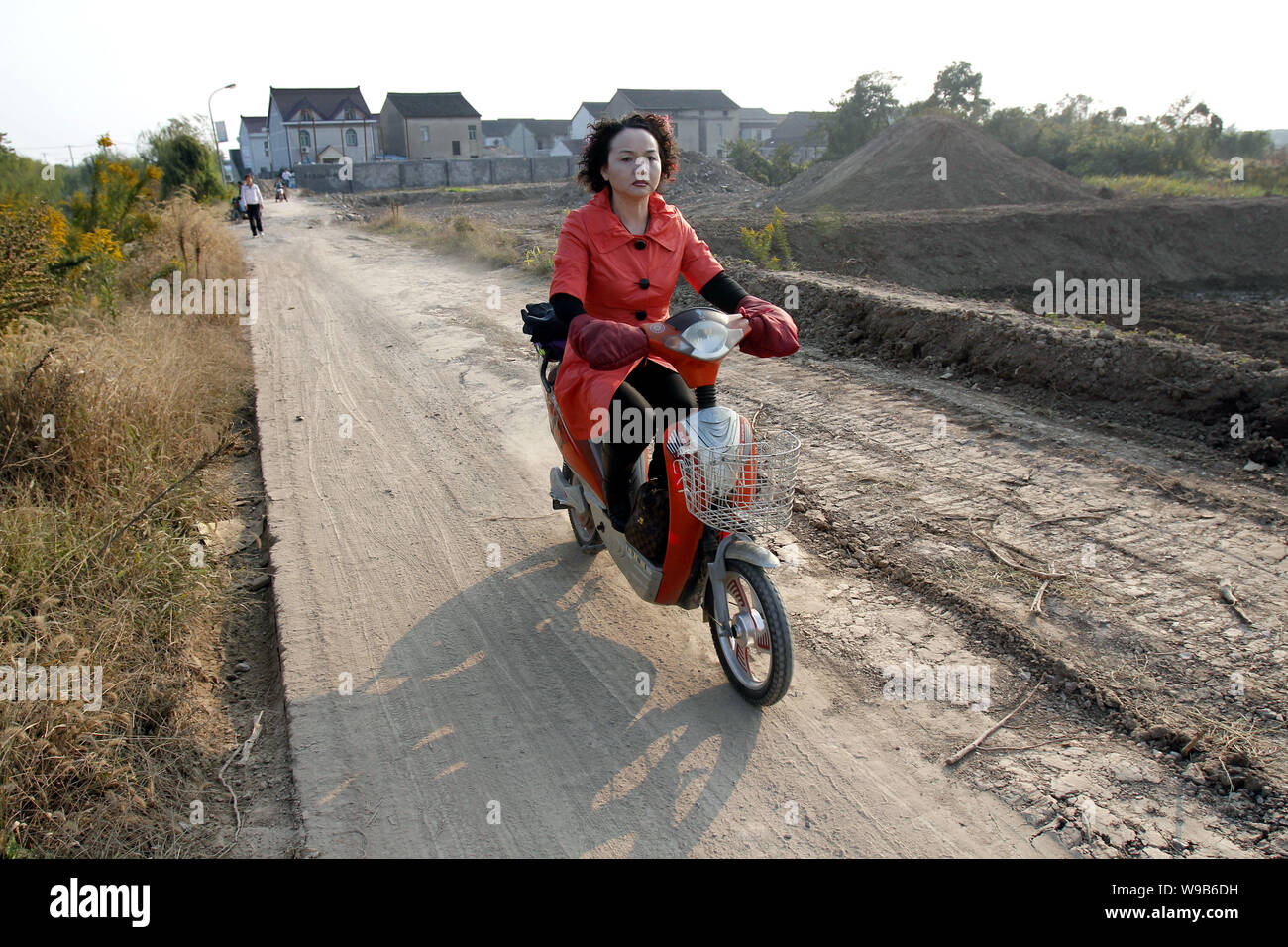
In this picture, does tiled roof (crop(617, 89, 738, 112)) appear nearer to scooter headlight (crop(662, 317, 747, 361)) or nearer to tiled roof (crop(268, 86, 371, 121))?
tiled roof (crop(268, 86, 371, 121))

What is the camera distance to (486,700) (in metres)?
3.57

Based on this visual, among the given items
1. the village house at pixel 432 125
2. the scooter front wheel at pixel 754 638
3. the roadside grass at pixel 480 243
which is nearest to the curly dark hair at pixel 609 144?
the scooter front wheel at pixel 754 638

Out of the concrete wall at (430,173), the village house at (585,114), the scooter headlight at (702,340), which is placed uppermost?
the village house at (585,114)

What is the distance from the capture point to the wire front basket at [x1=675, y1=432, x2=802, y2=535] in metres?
3.15

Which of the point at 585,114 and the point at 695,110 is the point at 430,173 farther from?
the point at 585,114

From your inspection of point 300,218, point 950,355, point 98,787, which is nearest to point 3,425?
point 98,787

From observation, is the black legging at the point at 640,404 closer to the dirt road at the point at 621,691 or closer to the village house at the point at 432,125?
the dirt road at the point at 621,691

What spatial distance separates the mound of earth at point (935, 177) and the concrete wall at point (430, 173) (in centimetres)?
2646

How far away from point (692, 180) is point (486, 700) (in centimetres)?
3028

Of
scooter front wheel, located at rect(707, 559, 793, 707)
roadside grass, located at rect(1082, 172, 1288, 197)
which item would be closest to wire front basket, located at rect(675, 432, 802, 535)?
scooter front wheel, located at rect(707, 559, 793, 707)

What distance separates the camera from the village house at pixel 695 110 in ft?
225

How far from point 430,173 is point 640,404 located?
48410mm

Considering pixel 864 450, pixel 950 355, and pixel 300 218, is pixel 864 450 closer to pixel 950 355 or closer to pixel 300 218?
pixel 950 355

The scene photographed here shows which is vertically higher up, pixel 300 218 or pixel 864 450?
pixel 300 218
